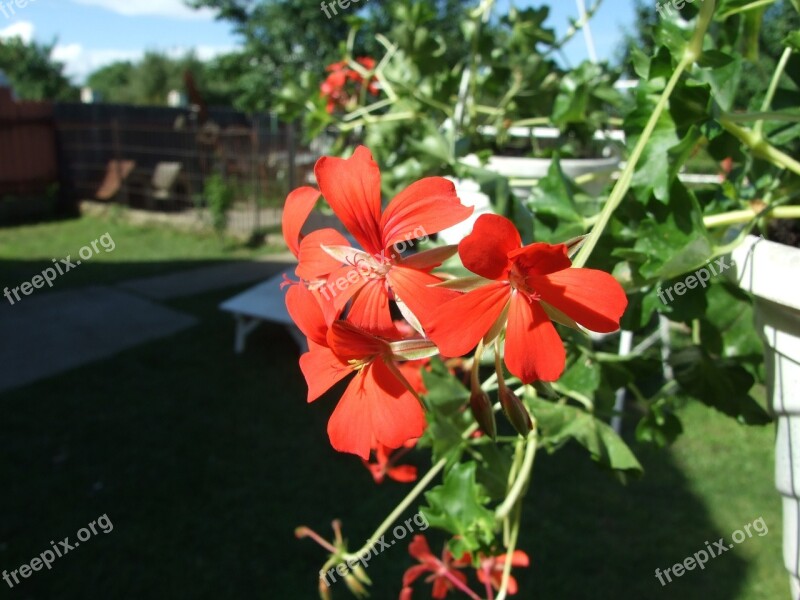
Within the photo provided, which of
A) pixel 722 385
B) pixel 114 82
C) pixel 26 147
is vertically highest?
pixel 114 82

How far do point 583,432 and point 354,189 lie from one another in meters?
0.40

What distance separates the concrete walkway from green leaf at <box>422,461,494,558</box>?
12.2ft

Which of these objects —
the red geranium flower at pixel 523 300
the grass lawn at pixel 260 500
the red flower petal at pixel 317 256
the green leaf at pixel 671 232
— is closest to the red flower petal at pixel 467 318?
the red geranium flower at pixel 523 300

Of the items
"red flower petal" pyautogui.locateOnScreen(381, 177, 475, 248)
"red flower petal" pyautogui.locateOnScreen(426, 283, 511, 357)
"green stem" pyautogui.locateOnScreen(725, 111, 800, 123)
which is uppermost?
"green stem" pyautogui.locateOnScreen(725, 111, 800, 123)

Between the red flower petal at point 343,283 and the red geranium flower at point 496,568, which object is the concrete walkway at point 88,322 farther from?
the red flower petal at point 343,283

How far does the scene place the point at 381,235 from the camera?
1.40ft

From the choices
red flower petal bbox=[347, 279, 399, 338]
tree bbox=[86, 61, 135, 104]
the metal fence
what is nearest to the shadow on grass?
red flower petal bbox=[347, 279, 399, 338]

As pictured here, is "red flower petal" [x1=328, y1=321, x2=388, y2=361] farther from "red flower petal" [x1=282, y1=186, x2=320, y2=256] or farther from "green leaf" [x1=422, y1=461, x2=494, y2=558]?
"green leaf" [x1=422, y1=461, x2=494, y2=558]

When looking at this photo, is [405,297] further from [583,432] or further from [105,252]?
[105,252]

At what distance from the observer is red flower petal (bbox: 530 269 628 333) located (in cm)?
35

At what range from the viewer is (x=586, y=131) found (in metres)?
1.30

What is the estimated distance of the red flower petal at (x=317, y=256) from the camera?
451 millimetres

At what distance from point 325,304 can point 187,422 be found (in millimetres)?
3232

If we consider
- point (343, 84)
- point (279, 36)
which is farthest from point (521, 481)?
point (279, 36)
